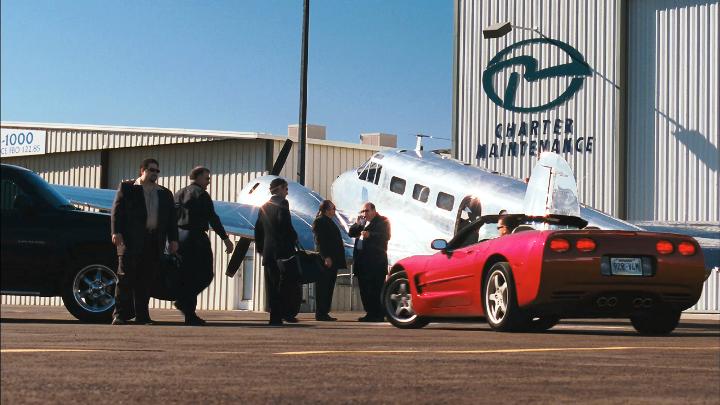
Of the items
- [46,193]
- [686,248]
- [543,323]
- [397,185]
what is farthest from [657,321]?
[397,185]

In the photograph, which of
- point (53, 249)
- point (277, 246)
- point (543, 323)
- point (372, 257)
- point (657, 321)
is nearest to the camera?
point (657, 321)

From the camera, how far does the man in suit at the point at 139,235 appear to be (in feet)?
43.4

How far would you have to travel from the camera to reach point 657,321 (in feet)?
42.4

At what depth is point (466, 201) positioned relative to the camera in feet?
59.0

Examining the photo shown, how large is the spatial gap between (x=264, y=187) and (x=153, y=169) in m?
9.99

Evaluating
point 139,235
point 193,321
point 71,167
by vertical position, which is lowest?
point 193,321

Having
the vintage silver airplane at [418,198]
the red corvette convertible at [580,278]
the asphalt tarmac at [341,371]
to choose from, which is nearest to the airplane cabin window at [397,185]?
the vintage silver airplane at [418,198]

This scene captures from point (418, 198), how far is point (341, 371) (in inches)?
504

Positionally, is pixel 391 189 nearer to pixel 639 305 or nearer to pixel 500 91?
pixel 639 305

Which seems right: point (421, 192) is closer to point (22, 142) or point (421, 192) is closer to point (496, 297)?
point (496, 297)

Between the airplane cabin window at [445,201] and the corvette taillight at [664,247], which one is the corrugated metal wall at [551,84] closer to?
the airplane cabin window at [445,201]

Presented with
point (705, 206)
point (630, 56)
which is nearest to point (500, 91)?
point (630, 56)

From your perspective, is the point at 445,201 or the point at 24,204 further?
the point at 445,201

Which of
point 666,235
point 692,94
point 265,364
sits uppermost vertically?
point 692,94
